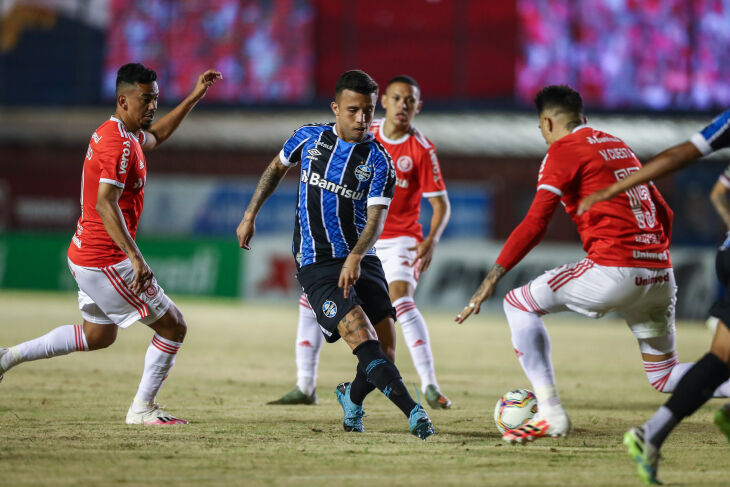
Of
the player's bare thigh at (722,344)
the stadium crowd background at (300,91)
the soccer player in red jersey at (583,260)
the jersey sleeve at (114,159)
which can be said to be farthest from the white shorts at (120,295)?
the stadium crowd background at (300,91)

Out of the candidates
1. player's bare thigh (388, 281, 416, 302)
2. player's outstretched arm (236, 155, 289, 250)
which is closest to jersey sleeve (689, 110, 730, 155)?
player's outstretched arm (236, 155, 289, 250)

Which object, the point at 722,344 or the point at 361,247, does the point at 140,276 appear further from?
the point at 722,344

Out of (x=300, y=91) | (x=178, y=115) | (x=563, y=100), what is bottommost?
(x=178, y=115)

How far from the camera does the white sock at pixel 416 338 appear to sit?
304 inches

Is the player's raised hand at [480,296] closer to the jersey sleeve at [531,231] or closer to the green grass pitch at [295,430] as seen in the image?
the jersey sleeve at [531,231]

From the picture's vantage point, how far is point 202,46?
2484 cm

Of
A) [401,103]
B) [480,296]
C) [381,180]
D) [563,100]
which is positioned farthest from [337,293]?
[401,103]

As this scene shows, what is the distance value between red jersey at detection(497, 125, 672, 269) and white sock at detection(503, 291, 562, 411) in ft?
1.34

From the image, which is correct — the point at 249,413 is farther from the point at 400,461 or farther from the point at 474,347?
the point at 474,347

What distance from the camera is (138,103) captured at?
6.21m

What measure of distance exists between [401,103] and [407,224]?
1.02m

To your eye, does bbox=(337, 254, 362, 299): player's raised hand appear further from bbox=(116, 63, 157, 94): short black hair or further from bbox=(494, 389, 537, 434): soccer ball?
bbox=(116, 63, 157, 94): short black hair

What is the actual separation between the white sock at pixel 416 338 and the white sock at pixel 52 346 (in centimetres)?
260

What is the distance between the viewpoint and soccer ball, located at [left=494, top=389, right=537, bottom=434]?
5.86m
